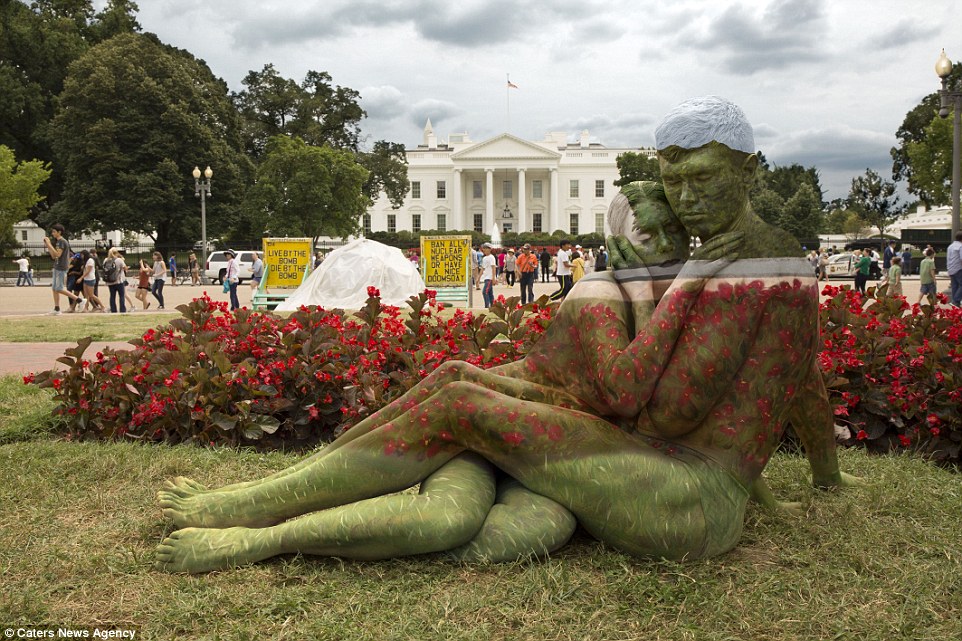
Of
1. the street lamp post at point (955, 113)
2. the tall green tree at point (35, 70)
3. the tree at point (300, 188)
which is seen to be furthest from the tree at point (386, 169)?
the street lamp post at point (955, 113)

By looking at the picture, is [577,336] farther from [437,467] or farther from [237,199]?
[237,199]

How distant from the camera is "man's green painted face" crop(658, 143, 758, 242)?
2.22m

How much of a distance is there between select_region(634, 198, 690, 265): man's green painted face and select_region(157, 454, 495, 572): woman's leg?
2.84 feet

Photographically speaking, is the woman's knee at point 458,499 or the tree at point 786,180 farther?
the tree at point 786,180

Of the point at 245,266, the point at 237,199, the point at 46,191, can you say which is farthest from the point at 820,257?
the point at 46,191

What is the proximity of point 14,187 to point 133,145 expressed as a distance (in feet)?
21.2

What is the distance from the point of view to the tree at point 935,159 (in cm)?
3650

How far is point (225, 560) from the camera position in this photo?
8.20 ft

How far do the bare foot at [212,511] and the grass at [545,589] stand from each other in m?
0.17

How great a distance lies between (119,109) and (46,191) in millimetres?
8264

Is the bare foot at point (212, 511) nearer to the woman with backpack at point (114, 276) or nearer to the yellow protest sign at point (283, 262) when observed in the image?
the yellow protest sign at point (283, 262)

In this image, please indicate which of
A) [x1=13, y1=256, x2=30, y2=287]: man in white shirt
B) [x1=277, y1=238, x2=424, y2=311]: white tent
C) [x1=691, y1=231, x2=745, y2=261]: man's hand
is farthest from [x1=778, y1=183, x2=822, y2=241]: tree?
[x1=691, y1=231, x2=745, y2=261]: man's hand

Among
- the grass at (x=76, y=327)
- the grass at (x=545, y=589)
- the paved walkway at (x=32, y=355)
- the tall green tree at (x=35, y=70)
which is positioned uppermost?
the tall green tree at (x=35, y=70)

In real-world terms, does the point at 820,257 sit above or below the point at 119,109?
below
